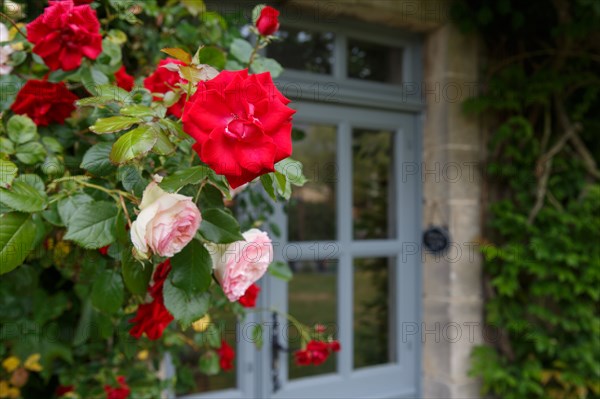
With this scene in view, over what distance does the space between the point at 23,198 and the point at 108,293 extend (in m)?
0.22

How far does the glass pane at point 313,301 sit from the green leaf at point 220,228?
140 cm

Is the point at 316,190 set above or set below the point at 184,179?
above

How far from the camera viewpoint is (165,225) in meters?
0.60

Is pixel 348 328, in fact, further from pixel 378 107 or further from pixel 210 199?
pixel 210 199

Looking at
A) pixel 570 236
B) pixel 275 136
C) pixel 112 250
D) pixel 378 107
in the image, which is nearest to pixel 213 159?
pixel 275 136

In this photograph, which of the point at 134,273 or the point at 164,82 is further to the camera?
the point at 164,82

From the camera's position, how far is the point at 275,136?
23.1 inches

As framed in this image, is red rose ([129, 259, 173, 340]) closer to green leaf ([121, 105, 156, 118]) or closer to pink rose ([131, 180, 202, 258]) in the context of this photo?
pink rose ([131, 180, 202, 258])

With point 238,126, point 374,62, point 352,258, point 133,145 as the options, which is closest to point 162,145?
point 133,145

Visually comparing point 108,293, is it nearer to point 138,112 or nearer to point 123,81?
point 138,112

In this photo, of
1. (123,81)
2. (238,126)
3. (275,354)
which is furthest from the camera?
(275,354)

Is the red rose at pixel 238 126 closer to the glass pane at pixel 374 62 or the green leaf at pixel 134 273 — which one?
the green leaf at pixel 134 273

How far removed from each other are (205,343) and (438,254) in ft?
4.08

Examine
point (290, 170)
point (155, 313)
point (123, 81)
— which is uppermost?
point (123, 81)
